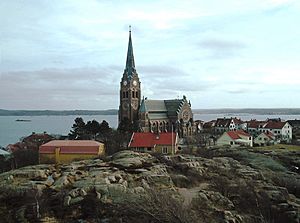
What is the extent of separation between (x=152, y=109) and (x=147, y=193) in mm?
55926

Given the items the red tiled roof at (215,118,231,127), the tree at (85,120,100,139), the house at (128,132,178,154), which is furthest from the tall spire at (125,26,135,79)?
the house at (128,132,178,154)

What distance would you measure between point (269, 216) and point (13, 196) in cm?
1311

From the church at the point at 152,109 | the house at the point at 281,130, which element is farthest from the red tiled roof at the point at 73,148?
the house at the point at 281,130

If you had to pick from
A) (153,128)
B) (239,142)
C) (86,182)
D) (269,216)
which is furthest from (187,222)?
(153,128)

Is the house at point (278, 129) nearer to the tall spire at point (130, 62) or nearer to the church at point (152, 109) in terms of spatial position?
the church at point (152, 109)

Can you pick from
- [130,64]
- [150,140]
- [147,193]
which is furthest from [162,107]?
[147,193]

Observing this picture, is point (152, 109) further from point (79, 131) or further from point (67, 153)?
point (67, 153)

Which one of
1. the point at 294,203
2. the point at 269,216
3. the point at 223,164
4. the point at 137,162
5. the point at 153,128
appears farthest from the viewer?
the point at 153,128

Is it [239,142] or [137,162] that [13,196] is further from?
[239,142]

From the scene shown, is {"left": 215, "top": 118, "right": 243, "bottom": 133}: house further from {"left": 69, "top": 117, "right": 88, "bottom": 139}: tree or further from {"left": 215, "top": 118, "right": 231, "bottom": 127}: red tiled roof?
{"left": 69, "top": 117, "right": 88, "bottom": 139}: tree

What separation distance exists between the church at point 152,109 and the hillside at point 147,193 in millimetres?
40806

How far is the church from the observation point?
231ft

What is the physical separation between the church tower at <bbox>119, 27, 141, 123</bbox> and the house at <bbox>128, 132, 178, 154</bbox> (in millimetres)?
27317

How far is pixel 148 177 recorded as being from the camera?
2273cm
